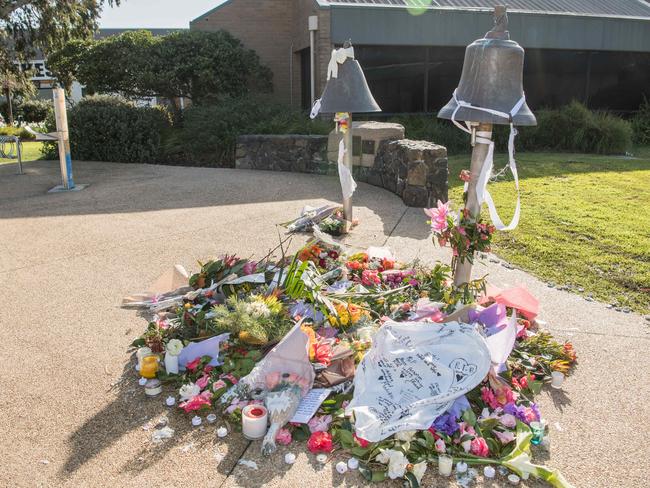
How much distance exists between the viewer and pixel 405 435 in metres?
2.83

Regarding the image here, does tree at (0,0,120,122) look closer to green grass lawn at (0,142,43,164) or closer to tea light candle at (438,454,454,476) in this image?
green grass lawn at (0,142,43,164)

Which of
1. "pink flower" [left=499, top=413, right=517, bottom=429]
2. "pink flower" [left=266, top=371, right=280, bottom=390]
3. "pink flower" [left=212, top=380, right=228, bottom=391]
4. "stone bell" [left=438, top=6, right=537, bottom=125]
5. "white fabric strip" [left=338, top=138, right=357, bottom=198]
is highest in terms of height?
"stone bell" [left=438, top=6, right=537, bottom=125]

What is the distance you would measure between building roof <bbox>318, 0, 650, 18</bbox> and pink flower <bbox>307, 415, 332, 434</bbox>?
12.2 meters

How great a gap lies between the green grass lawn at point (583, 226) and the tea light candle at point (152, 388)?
3722 millimetres

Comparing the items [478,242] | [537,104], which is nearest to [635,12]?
[537,104]

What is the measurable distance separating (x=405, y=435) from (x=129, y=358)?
6.37 feet

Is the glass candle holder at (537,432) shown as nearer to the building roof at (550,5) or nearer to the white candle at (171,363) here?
the white candle at (171,363)

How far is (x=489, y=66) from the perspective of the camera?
11.5ft

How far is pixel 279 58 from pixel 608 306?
13.8 metres

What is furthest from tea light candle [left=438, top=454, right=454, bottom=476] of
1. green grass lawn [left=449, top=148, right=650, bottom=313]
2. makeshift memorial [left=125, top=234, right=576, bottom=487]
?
green grass lawn [left=449, top=148, right=650, bottom=313]

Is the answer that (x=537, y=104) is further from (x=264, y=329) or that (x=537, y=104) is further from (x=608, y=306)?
(x=264, y=329)

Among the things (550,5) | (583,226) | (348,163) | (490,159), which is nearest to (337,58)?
(348,163)

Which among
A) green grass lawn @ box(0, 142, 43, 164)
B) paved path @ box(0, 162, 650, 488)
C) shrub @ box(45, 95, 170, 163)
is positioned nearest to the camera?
paved path @ box(0, 162, 650, 488)

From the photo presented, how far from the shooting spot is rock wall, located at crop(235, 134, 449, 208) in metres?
7.66
